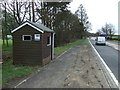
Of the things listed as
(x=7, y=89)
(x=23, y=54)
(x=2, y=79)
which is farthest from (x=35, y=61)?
(x=7, y=89)

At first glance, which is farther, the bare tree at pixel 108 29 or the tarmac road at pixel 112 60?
the bare tree at pixel 108 29

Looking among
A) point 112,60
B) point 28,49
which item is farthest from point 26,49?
point 112,60

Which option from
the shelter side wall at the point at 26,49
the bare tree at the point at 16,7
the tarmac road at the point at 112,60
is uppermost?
the bare tree at the point at 16,7

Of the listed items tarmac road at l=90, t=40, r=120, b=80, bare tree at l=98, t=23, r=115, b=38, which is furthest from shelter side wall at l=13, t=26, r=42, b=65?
bare tree at l=98, t=23, r=115, b=38

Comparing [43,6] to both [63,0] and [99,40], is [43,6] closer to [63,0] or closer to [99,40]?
[63,0]

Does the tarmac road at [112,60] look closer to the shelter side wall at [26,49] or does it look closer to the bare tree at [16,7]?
the shelter side wall at [26,49]

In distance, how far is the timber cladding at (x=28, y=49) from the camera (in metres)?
9.96

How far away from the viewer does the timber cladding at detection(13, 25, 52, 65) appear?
996 centimetres

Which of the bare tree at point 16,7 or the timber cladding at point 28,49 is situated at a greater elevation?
the bare tree at point 16,7

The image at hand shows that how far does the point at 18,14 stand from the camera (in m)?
18.5

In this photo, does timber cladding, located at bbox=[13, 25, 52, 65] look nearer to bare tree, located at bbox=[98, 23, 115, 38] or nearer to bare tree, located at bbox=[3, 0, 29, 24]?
bare tree, located at bbox=[3, 0, 29, 24]

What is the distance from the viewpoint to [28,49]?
1008 cm

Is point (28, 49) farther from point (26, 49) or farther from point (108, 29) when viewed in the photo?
point (108, 29)

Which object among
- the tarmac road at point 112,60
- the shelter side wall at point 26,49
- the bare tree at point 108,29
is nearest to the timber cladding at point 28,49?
the shelter side wall at point 26,49
